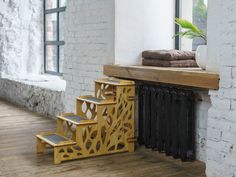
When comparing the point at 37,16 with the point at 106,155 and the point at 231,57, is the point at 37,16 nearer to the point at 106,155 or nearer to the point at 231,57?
the point at 106,155

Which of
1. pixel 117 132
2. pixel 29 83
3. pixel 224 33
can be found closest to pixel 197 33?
pixel 224 33

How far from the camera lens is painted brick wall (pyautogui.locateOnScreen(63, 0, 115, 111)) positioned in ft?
12.9

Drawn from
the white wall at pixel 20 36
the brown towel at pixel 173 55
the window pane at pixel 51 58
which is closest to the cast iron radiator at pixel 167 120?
the brown towel at pixel 173 55

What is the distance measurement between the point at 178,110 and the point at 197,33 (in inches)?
23.5

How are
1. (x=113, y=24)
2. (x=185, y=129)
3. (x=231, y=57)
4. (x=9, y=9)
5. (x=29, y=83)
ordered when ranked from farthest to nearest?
(x=9, y=9) → (x=29, y=83) → (x=113, y=24) → (x=185, y=129) → (x=231, y=57)

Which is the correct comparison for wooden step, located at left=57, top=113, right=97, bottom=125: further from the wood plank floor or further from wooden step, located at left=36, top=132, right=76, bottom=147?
the wood plank floor

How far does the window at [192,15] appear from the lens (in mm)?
3955

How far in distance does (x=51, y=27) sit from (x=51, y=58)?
1.57 feet

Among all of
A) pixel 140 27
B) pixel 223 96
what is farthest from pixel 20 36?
pixel 223 96

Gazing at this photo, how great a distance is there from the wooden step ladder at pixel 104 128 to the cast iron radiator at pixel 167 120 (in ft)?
0.36

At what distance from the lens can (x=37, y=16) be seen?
6.77 m

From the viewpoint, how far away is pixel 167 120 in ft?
10.9

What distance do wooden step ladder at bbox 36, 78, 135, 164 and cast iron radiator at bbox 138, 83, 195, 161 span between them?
0.11 meters

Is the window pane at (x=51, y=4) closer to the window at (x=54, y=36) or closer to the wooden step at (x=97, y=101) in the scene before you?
the window at (x=54, y=36)
